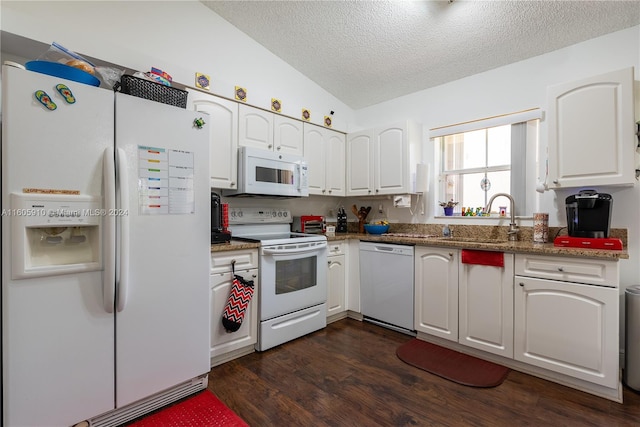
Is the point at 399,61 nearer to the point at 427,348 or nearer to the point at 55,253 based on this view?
the point at 427,348

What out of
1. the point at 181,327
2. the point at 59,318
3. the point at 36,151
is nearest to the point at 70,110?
the point at 36,151

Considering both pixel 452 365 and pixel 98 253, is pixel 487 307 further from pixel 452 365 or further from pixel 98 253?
pixel 98 253

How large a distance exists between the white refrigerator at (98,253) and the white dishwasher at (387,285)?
166 centimetres

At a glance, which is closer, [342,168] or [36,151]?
[36,151]

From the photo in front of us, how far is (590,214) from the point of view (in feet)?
6.82

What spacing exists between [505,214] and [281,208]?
221cm

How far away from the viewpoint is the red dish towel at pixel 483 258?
2.21 m

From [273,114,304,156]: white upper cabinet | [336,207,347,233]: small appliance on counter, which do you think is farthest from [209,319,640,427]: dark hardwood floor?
[273,114,304,156]: white upper cabinet

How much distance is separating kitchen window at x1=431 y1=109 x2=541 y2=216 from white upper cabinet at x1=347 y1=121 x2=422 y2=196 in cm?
35

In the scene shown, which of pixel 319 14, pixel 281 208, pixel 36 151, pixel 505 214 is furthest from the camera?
pixel 281 208

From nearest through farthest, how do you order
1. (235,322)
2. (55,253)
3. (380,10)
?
(55,253) → (235,322) → (380,10)

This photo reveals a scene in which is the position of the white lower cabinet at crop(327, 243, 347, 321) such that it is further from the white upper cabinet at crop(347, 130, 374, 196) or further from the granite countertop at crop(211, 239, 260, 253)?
the granite countertop at crop(211, 239, 260, 253)

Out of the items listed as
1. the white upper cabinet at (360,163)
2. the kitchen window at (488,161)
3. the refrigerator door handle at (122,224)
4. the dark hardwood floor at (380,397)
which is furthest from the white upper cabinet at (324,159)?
the refrigerator door handle at (122,224)

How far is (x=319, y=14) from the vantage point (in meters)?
2.59
